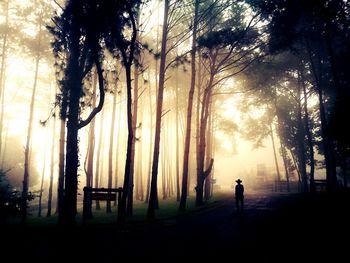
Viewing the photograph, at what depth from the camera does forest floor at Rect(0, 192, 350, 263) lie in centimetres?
644

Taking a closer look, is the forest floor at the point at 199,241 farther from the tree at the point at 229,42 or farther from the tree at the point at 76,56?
the tree at the point at 229,42

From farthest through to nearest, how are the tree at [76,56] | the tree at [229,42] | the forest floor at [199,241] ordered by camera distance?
the tree at [229,42] → the tree at [76,56] → the forest floor at [199,241]

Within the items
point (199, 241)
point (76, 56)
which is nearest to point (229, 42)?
point (76, 56)

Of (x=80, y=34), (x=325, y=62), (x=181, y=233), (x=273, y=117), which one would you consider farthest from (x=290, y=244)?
(x=273, y=117)

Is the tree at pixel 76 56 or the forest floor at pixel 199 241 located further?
the tree at pixel 76 56

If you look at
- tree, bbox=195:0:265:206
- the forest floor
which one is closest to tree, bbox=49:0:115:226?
the forest floor

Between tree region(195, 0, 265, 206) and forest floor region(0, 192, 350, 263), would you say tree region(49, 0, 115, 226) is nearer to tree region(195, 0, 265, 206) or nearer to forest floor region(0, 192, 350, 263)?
forest floor region(0, 192, 350, 263)

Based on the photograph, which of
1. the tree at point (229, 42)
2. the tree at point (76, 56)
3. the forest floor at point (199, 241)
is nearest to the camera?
the forest floor at point (199, 241)

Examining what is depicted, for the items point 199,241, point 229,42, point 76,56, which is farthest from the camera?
point 229,42

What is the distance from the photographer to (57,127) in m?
28.4

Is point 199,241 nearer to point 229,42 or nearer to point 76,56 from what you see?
point 76,56

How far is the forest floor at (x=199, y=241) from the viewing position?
6438mm

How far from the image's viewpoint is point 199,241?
8000 millimetres

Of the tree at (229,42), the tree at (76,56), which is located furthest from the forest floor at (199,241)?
the tree at (229,42)
